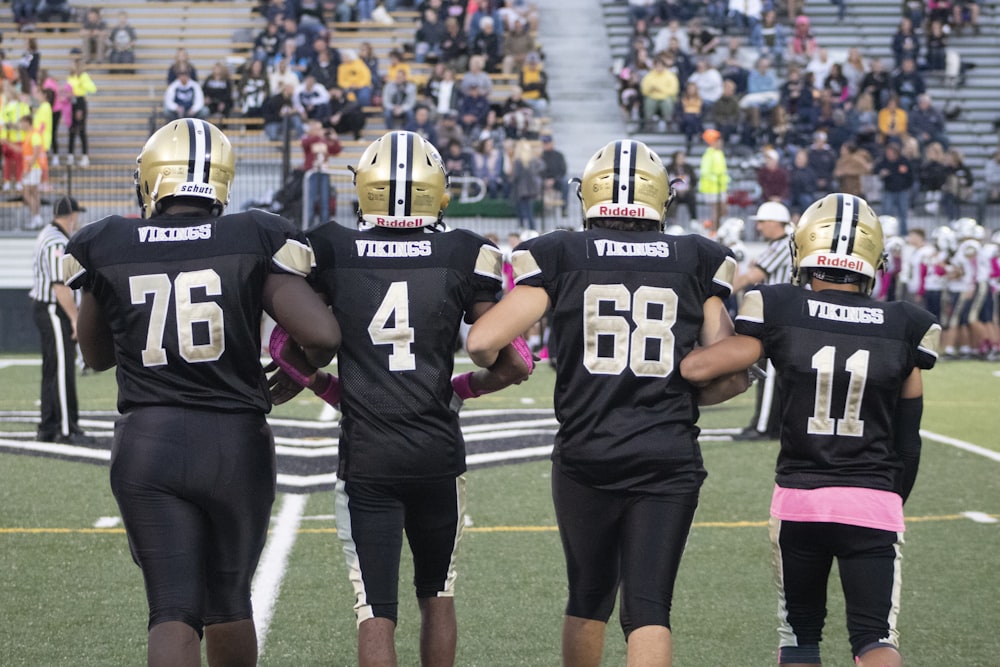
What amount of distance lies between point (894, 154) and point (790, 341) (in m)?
18.8

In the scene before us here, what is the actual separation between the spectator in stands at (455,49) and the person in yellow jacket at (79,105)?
19.6 ft

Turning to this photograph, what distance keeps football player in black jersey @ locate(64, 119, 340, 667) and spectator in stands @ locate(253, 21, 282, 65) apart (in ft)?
66.7

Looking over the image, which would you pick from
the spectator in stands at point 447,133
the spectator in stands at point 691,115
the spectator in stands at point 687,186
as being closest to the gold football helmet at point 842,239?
the spectator in stands at point 687,186

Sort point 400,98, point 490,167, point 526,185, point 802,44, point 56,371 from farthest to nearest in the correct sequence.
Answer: point 802,44
point 400,98
point 490,167
point 526,185
point 56,371

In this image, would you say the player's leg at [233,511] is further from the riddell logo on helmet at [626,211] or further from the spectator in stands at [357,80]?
the spectator in stands at [357,80]

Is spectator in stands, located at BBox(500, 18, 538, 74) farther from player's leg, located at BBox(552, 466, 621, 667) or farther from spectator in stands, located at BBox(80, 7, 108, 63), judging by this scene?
player's leg, located at BBox(552, 466, 621, 667)

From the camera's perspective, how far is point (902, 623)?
18.3ft

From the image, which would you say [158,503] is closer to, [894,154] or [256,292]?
[256,292]

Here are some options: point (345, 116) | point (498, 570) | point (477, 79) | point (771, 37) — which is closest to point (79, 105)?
point (345, 116)

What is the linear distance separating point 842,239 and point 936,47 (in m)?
23.4

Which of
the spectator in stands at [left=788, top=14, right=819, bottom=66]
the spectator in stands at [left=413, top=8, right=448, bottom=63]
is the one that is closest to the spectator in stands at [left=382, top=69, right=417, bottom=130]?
the spectator in stands at [left=413, top=8, right=448, bottom=63]

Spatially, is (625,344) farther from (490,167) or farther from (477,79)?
(477,79)

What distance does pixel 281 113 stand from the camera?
21609mm

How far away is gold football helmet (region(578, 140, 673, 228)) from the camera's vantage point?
13.6 feet
